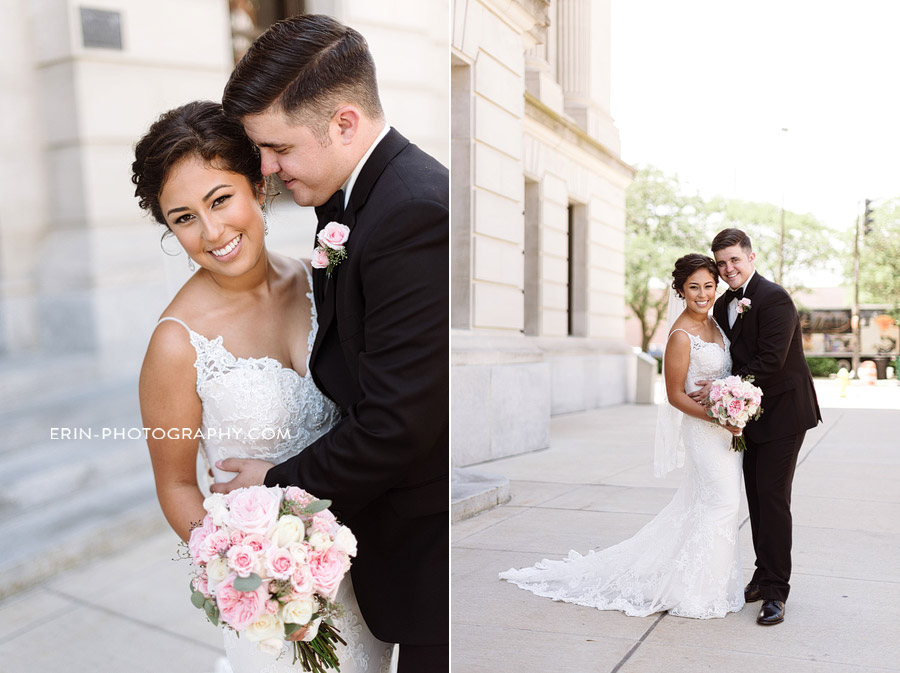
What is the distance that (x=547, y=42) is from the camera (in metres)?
12.9

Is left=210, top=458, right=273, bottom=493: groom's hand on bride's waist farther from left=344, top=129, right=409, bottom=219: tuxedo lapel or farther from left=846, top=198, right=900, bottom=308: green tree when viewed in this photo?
left=846, top=198, right=900, bottom=308: green tree

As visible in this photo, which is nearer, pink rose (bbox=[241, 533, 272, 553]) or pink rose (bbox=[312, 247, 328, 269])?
pink rose (bbox=[241, 533, 272, 553])

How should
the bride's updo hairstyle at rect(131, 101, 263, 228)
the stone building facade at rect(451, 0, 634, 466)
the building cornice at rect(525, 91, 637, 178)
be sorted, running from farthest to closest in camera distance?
1. the building cornice at rect(525, 91, 637, 178)
2. the stone building facade at rect(451, 0, 634, 466)
3. the bride's updo hairstyle at rect(131, 101, 263, 228)

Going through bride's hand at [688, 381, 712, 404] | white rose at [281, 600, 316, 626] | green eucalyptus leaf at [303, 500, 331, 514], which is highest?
bride's hand at [688, 381, 712, 404]

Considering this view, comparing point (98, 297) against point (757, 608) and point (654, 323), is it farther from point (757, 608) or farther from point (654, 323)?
point (654, 323)

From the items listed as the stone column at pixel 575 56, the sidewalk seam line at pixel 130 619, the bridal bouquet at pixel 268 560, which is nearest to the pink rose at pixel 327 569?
the bridal bouquet at pixel 268 560

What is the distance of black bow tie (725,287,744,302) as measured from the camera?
15.5 feet

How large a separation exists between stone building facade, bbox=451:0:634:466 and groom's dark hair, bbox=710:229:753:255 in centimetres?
319

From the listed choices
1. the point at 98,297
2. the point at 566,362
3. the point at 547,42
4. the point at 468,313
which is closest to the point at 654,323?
the point at 468,313

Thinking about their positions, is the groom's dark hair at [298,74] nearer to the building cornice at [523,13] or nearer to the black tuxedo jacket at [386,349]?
the black tuxedo jacket at [386,349]

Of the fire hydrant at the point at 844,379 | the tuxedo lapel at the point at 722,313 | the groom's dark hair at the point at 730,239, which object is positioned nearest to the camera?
the groom's dark hair at the point at 730,239

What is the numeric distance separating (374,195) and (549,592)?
3.49 meters

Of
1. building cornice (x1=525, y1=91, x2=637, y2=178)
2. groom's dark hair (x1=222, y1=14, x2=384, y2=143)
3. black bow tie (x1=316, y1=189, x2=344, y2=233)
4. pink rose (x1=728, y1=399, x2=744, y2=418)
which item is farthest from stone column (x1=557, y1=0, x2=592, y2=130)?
black bow tie (x1=316, y1=189, x2=344, y2=233)

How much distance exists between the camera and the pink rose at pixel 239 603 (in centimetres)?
191
